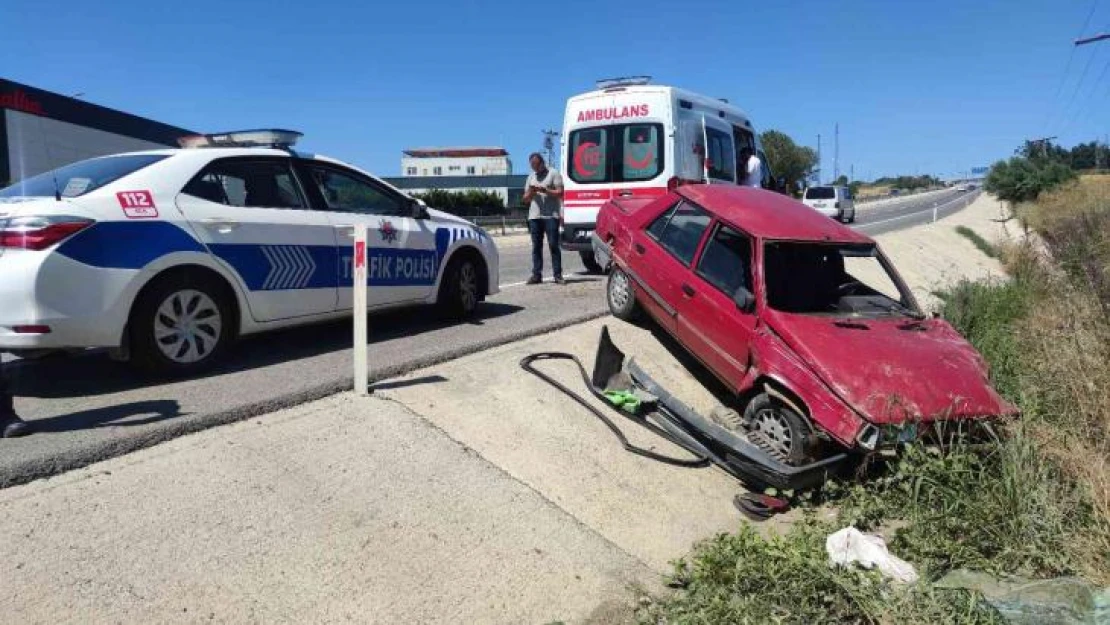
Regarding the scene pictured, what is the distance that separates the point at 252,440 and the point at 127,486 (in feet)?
2.35

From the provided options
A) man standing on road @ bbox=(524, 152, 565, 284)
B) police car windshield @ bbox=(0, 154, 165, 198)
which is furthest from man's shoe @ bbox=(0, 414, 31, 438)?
man standing on road @ bbox=(524, 152, 565, 284)

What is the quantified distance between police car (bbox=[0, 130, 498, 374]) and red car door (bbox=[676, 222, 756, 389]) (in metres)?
2.39

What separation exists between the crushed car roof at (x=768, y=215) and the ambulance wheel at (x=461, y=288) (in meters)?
2.20

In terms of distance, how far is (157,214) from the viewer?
16.3ft

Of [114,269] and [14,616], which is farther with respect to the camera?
[114,269]

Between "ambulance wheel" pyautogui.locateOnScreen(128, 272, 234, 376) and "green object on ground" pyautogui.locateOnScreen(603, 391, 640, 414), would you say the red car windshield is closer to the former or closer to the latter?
"green object on ground" pyautogui.locateOnScreen(603, 391, 640, 414)

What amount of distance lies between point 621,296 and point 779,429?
302cm

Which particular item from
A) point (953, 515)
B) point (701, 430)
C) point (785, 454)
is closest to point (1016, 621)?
point (953, 515)

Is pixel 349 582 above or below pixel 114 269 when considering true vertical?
below

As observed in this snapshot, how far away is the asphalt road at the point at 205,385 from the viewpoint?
4.00m

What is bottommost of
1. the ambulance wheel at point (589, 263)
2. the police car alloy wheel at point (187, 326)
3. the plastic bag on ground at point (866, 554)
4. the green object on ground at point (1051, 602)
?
the plastic bag on ground at point (866, 554)

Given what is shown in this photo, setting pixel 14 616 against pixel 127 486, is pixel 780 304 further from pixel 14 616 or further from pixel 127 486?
pixel 14 616

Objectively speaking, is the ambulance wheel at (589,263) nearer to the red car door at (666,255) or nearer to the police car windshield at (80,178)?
the red car door at (666,255)

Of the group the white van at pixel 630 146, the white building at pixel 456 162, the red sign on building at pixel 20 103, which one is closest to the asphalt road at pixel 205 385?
the white van at pixel 630 146
